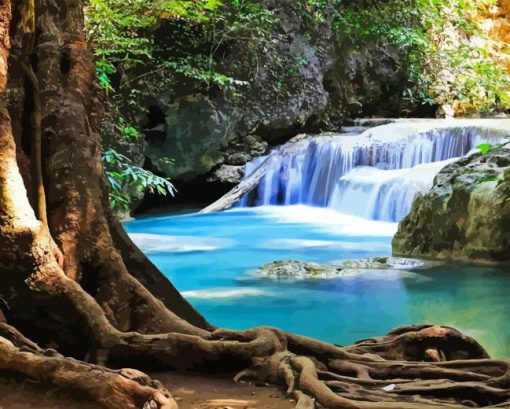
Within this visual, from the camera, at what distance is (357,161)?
1524 cm

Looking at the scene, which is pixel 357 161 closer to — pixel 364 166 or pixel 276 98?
pixel 364 166

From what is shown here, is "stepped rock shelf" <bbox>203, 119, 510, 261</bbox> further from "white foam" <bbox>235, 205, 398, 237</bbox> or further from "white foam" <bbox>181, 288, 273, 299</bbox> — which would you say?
"white foam" <bbox>181, 288, 273, 299</bbox>

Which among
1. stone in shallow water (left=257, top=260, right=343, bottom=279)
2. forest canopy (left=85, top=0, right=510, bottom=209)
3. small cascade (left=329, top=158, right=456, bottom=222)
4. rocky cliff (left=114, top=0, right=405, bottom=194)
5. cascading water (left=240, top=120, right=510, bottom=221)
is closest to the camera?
stone in shallow water (left=257, top=260, right=343, bottom=279)

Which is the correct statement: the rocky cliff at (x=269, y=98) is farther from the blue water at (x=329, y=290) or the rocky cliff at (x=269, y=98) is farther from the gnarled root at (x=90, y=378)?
the gnarled root at (x=90, y=378)

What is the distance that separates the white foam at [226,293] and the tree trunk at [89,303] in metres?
3.70

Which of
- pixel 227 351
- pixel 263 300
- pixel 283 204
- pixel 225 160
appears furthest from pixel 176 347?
pixel 225 160

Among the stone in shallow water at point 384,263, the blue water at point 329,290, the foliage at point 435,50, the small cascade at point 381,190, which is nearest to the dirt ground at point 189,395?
the blue water at point 329,290

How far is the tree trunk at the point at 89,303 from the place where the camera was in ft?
8.57

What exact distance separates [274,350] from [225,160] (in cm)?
1382

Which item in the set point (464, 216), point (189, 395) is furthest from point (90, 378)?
point (464, 216)

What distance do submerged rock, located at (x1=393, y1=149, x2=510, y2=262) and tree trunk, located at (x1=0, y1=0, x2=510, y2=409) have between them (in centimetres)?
552

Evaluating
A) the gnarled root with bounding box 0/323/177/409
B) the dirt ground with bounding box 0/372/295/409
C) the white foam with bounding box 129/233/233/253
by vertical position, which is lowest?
the white foam with bounding box 129/233/233/253

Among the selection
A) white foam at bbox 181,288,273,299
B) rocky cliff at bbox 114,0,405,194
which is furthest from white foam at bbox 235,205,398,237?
white foam at bbox 181,288,273,299

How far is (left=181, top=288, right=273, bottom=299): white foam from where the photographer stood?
23.6ft
